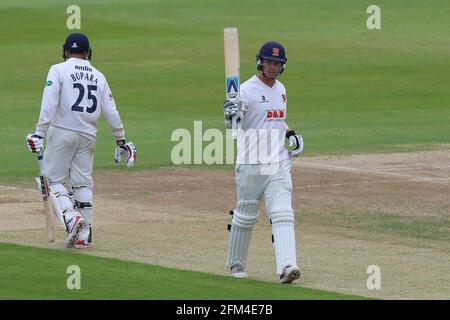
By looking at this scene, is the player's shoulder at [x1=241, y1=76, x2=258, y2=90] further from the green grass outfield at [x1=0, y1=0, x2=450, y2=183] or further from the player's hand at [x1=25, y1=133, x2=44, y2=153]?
the green grass outfield at [x1=0, y1=0, x2=450, y2=183]

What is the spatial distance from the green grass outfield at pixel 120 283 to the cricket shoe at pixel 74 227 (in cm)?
62

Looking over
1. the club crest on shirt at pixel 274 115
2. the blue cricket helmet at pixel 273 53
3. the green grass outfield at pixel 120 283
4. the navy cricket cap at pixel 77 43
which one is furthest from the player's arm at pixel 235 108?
the navy cricket cap at pixel 77 43

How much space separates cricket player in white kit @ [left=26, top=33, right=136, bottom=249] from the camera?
13906mm

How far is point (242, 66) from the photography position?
35.0 metres

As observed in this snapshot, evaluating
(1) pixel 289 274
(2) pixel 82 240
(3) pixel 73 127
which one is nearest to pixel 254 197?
(1) pixel 289 274

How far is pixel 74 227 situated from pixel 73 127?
1.10 m

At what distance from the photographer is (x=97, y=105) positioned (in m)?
14.3

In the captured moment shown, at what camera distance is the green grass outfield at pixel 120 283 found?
36.6 feet

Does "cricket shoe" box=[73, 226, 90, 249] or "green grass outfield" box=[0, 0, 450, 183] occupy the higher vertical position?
"green grass outfield" box=[0, 0, 450, 183]

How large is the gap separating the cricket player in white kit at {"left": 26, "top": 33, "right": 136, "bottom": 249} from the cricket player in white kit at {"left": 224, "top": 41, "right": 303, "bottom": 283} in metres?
2.07

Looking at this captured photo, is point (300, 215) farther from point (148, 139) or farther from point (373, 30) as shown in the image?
point (373, 30)

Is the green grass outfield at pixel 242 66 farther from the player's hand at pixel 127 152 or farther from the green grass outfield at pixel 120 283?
the green grass outfield at pixel 120 283

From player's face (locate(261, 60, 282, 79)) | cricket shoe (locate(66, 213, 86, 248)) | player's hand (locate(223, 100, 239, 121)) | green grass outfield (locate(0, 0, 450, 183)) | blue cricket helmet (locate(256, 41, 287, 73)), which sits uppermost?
green grass outfield (locate(0, 0, 450, 183))

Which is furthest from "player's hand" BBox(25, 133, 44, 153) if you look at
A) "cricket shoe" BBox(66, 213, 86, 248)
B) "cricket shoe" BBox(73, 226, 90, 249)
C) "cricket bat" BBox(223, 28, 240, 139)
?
"cricket bat" BBox(223, 28, 240, 139)
